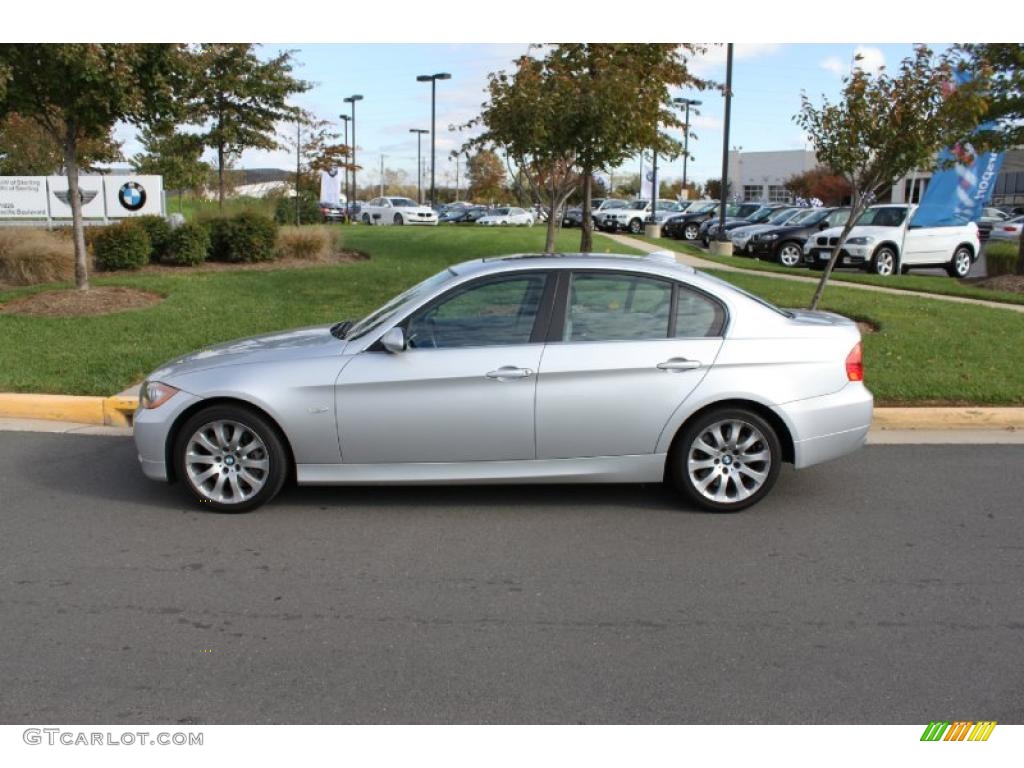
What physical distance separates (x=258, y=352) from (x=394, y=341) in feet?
3.08

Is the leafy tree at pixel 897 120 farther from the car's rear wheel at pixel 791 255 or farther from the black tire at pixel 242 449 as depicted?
the car's rear wheel at pixel 791 255

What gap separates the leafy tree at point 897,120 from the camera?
983 centimetres

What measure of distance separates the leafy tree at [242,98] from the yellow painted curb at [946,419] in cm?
1573

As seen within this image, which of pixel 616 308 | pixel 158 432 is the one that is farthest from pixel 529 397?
pixel 158 432

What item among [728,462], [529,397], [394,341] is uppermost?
[394,341]

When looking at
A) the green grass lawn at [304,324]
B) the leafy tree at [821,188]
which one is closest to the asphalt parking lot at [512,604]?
the green grass lawn at [304,324]

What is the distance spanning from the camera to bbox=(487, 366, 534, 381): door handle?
5520 mm

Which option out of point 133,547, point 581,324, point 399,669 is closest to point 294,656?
point 399,669

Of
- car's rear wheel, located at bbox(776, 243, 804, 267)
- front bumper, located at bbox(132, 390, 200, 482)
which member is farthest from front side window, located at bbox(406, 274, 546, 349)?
car's rear wheel, located at bbox(776, 243, 804, 267)

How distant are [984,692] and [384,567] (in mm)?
2797

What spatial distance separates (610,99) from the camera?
11.9 meters

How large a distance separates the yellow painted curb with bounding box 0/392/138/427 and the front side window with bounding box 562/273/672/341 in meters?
4.08

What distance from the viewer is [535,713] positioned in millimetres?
3525
